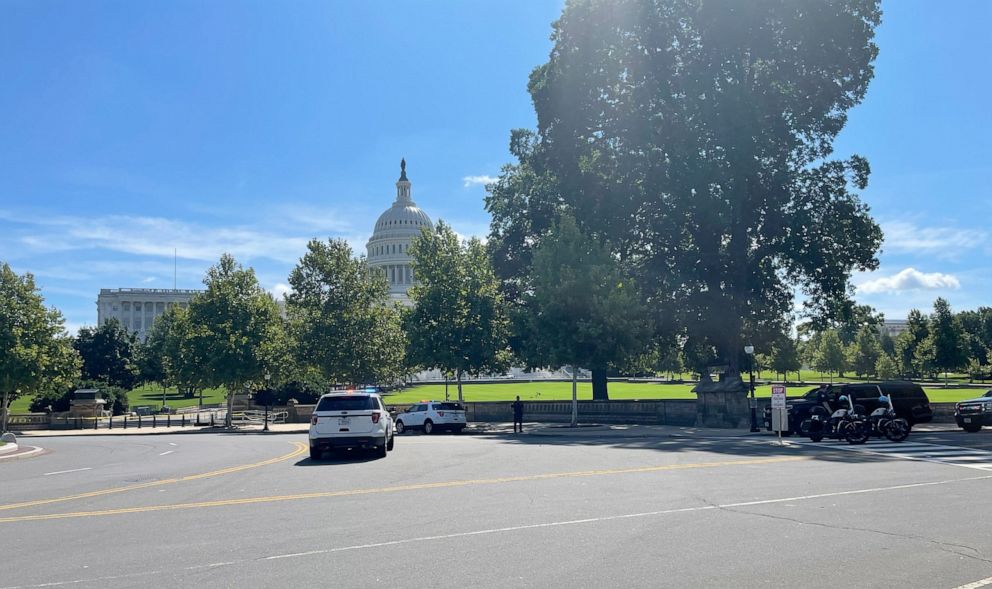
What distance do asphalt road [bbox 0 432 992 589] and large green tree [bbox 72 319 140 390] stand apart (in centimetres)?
7801

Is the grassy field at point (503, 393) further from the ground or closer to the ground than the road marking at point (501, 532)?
closer to the ground

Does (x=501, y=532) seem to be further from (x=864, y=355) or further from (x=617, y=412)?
(x=864, y=355)

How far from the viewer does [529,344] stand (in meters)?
41.9

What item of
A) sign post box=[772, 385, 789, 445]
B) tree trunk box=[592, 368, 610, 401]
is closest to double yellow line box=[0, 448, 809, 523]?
sign post box=[772, 385, 789, 445]

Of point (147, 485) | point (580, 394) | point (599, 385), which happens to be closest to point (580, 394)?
point (580, 394)

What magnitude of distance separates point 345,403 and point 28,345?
35.0 m

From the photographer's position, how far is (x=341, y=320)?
54.3 m

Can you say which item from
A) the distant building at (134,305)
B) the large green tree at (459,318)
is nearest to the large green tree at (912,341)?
the large green tree at (459,318)

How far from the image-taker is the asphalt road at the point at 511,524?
7586mm

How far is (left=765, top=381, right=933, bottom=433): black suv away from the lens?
27203 mm

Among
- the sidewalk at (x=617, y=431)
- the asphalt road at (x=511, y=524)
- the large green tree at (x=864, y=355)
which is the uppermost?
the large green tree at (x=864, y=355)

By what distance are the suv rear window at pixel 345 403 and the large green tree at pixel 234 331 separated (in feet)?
103

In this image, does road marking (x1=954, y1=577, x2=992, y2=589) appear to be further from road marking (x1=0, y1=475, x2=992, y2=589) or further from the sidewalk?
the sidewalk

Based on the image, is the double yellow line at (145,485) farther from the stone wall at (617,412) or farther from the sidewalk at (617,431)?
the stone wall at (617,412)
